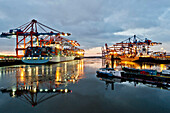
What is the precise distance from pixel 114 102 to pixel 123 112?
1.77m

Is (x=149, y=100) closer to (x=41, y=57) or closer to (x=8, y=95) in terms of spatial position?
(x=8, y=95)

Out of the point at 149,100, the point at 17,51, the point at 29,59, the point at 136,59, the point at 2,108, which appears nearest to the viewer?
the point at 2,108

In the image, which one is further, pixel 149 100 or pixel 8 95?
pixel 8 95

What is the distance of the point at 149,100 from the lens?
10.5 m

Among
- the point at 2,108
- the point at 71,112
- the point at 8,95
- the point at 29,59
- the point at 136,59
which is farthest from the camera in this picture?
the point at 136,59

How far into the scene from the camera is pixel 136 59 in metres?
82.8

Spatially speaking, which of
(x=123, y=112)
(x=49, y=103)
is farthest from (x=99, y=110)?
(x=49, y=103)

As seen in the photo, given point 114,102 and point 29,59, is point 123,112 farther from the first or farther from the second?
point 29,59

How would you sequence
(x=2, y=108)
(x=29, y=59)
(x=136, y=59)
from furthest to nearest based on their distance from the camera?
(x=136, y=59) < (x=29, y=59) < (x=2, y=108)

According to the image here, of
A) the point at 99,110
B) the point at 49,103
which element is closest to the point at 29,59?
the point at 49,103

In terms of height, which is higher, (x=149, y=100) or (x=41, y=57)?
(x=41, y=57)

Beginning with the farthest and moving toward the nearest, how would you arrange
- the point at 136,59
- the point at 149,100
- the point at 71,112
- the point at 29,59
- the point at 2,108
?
the point at 136,59
the point at 29,59
the point at 149,100
the point at 2,108
the point at 71,112

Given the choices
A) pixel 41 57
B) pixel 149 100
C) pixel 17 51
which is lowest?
pixel 149 100

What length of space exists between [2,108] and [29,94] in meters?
2.96
